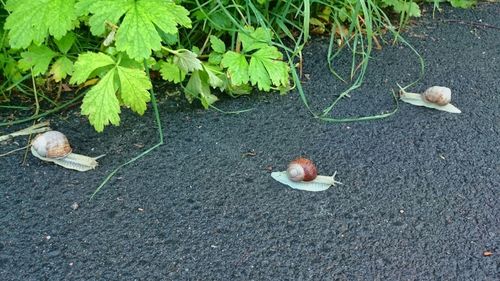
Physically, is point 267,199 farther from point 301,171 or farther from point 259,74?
point 259,74

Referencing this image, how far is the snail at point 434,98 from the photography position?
234 centimetres

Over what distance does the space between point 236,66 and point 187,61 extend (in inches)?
7.7

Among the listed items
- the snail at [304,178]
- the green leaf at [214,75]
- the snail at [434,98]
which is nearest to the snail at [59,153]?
the green leaf at [214,75]

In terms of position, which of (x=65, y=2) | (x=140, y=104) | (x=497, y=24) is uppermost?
(x=65, y=2)

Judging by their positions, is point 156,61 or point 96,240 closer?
point 96,240

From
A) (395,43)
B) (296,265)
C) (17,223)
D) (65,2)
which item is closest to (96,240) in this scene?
(17,223)

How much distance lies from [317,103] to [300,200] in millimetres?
611

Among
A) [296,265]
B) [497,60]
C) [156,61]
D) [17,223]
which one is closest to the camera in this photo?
[296,265]

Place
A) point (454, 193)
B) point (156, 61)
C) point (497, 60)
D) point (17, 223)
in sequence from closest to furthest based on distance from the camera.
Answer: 1. point (17, 223)
2. point (454, 193)
3. point (156, 61)
4. point (497, 60)

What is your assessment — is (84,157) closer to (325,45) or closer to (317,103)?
(317,103)

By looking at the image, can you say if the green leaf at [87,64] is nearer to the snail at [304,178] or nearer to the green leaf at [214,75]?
the green leaf at [214,75]

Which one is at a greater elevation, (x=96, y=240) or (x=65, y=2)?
(x=65, y=2)

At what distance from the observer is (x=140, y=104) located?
2045mm

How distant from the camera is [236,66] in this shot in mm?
2305
